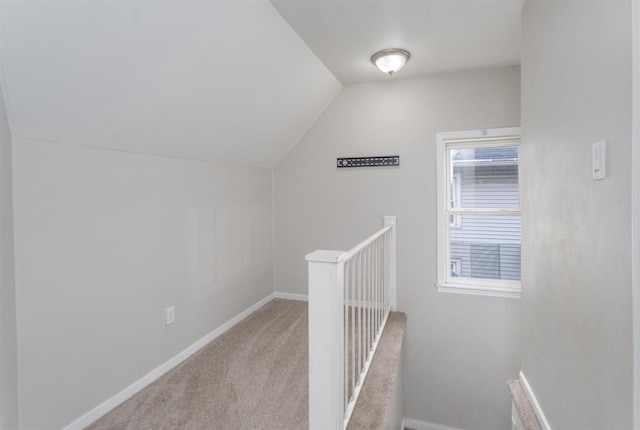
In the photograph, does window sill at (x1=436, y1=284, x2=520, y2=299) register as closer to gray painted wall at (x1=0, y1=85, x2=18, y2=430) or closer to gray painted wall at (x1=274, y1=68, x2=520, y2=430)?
gray painted wall at (x1=274, y1=68, x2=520, y2=430)

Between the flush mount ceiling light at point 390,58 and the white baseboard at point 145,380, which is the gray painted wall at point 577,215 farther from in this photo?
the white baseboard at point 145,380

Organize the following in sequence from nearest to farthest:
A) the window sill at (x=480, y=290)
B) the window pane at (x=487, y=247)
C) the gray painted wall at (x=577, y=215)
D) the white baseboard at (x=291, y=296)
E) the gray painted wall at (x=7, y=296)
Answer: the gray painted wall at (x=577, y=215) → the gray painted wall at (x=7, y=296) → the window sill at (x=480, y=290) → the window pane at (x=487, y=247) → the white baseboard at (x=291, y=296)

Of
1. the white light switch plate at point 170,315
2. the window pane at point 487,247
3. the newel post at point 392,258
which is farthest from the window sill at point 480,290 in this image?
the white light switch plate at point 170,315

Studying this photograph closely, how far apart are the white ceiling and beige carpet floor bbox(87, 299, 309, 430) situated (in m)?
2.28

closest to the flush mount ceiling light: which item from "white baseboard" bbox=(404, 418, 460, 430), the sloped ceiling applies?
the sloped ceiling

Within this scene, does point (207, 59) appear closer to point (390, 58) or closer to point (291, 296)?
point (390, 58)

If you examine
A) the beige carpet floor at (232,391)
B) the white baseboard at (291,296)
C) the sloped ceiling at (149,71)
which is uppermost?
the sloped ceiling at (149,71)

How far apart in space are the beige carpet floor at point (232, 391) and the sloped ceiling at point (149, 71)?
4.77 ft

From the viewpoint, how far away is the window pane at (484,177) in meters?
3.14

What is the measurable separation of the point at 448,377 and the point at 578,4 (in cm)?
300

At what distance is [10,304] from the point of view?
1398 millimetres

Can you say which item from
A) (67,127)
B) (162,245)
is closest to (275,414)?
(162,245)

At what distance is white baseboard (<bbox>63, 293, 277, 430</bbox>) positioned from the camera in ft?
5.92

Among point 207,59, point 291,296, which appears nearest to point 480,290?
point 291,296
